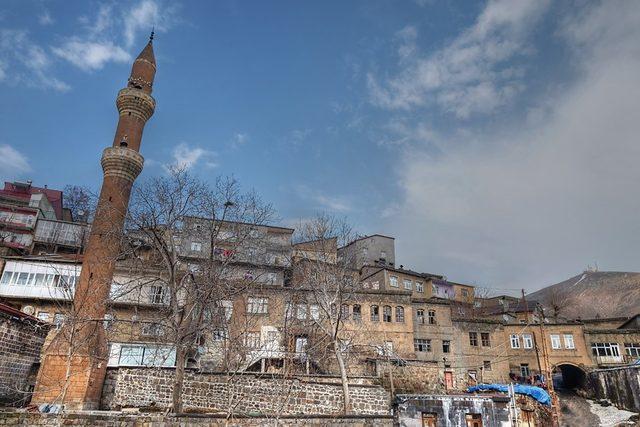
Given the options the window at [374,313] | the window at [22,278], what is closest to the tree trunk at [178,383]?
the window at [374,313]

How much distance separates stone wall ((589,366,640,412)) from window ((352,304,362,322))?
1754 centimetres

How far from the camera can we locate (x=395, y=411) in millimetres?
21109

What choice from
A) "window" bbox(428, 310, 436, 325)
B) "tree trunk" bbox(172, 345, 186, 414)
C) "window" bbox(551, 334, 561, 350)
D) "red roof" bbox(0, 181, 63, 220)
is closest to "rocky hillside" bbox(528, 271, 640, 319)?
"window" bbox(551, 334, 561, 350)

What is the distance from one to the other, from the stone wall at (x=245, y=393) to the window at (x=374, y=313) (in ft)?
42.3

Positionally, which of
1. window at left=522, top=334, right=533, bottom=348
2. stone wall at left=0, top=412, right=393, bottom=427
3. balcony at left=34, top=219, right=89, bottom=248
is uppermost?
balcony at left=34, top=219, right=89, bottom=248

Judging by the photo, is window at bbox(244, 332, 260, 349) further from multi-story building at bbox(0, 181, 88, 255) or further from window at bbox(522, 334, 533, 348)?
window at bbox(522, 334, 533, 348)

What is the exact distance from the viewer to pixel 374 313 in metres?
33.9

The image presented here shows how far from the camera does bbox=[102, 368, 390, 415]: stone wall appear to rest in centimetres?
1798

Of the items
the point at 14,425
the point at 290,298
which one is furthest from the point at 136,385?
the point at 290,298

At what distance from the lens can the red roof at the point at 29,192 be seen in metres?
50.0

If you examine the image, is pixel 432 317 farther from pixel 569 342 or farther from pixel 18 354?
pixel 18 354

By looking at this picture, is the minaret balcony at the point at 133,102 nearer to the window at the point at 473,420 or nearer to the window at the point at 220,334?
the window at the point at 220,334

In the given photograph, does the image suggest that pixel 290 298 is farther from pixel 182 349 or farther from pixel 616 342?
pixel 616 342

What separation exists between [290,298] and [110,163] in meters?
15.1
